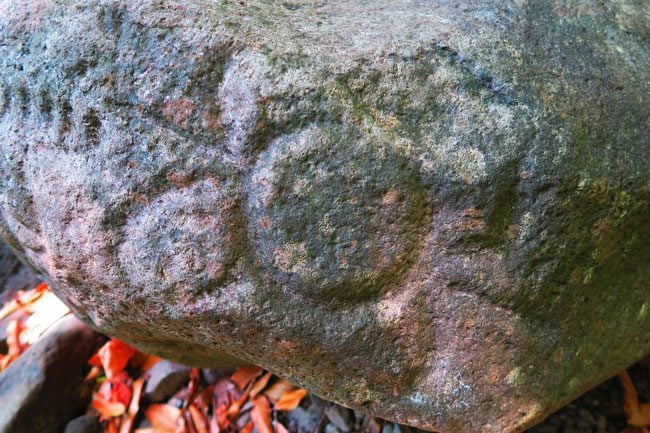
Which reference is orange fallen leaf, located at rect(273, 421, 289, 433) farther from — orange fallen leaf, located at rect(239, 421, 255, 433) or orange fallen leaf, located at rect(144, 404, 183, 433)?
orange fallen leaf, located at rect(144, 404, 183, 433)

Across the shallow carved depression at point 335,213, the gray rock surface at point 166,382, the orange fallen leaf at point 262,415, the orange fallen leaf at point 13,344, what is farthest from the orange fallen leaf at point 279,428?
the orange fallen leaf at point 13,344

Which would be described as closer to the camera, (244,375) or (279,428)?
(279,428)

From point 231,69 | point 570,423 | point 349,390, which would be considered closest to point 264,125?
point 231,69

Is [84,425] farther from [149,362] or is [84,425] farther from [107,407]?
[149,362]

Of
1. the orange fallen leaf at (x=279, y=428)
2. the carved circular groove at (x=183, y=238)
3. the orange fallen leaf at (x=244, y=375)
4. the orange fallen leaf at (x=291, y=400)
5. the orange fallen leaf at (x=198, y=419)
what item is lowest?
the orange fallen leaf at (x=198, y=419)

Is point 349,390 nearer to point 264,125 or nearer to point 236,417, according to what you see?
point 264,125

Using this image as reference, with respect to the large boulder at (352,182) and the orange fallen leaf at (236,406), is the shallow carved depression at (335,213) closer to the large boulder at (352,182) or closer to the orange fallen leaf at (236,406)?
the large boulder at (352,182)

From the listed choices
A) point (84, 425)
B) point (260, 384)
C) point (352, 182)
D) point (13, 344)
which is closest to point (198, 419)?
point (260, 384)

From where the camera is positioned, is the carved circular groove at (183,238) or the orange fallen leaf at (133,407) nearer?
the carved circular groove at (183,238)
